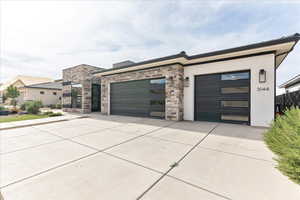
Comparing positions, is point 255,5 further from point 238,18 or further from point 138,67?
point 138,67

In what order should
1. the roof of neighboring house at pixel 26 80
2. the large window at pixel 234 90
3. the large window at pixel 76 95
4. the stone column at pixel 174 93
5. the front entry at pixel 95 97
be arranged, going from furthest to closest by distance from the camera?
the roof of neighboring house at pixel 26 80 → the front entry at pixel 95 97 → the large window at pixel 76 95 → the stone column at pixel 174 93 → the large window at pixel 234 90

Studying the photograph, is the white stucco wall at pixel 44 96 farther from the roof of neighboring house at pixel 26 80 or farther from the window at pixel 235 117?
the window at pixel 235 117

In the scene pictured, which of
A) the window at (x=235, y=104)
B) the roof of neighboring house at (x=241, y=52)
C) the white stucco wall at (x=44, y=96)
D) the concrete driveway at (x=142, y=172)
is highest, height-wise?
the roof of neighboring house at (x=241, y=52)

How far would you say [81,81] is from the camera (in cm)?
1079

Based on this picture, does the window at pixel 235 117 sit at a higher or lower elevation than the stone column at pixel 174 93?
lower

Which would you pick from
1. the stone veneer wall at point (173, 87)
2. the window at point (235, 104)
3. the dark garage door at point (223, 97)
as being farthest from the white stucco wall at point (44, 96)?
the window at point (235, 104)

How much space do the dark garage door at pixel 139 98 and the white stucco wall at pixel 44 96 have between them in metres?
14.6

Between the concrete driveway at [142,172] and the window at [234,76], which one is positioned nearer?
the concrete driveway at [142,172]

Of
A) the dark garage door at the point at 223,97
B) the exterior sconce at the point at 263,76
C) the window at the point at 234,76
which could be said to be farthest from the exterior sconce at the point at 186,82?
the exterior sconce at the point at 263,76

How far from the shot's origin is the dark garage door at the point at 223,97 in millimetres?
5703

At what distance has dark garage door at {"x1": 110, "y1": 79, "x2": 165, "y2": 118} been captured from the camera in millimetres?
7691

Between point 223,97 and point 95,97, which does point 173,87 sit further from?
point 95,97

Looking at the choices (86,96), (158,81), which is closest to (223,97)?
(158,81)

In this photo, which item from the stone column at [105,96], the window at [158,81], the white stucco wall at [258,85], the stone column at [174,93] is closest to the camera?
the white stucco wall at [258,85]
